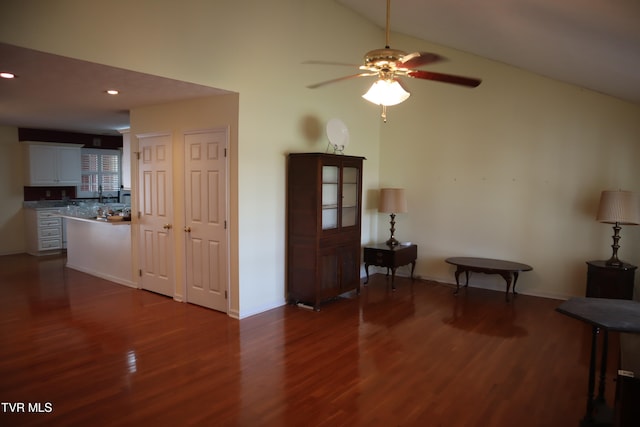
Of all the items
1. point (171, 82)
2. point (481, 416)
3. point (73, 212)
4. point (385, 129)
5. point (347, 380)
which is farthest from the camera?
point (73, 212)

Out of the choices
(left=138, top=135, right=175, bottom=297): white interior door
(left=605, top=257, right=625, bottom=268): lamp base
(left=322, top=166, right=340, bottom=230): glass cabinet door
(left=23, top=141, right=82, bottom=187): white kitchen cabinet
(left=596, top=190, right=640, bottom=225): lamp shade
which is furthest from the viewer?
(left=23, top=141, right=82, bottom=187): white kitchen cabinet

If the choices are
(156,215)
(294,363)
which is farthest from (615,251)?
(156,215)

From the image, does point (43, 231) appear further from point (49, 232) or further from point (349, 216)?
point (349, 216)

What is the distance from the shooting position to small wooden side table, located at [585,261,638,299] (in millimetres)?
4562

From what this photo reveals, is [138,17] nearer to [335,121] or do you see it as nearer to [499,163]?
[335,121]

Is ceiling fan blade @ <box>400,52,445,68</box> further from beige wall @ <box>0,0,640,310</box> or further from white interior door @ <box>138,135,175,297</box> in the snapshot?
white interior door @ <box>138,135,175,297</box>

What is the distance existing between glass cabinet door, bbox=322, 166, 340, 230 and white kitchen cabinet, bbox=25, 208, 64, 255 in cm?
567

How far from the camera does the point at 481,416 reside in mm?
2684

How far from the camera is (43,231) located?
7852 millimetres

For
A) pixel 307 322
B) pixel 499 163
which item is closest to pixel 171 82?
pixel 307 322

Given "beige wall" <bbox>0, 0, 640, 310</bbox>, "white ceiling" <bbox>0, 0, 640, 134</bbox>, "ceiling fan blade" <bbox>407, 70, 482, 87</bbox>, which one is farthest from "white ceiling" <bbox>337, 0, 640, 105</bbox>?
"ceiling fan blade" <bbox>407, 70, 482, 87</bbox>

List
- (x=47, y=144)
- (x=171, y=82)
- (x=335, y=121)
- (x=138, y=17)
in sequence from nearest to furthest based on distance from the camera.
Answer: (x=138, y=17), (x=171, y=82), (x=335, y=121), (x=47, y=144)

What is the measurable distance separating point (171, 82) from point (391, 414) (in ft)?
11.0

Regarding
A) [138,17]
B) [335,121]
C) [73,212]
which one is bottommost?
[73,212]
